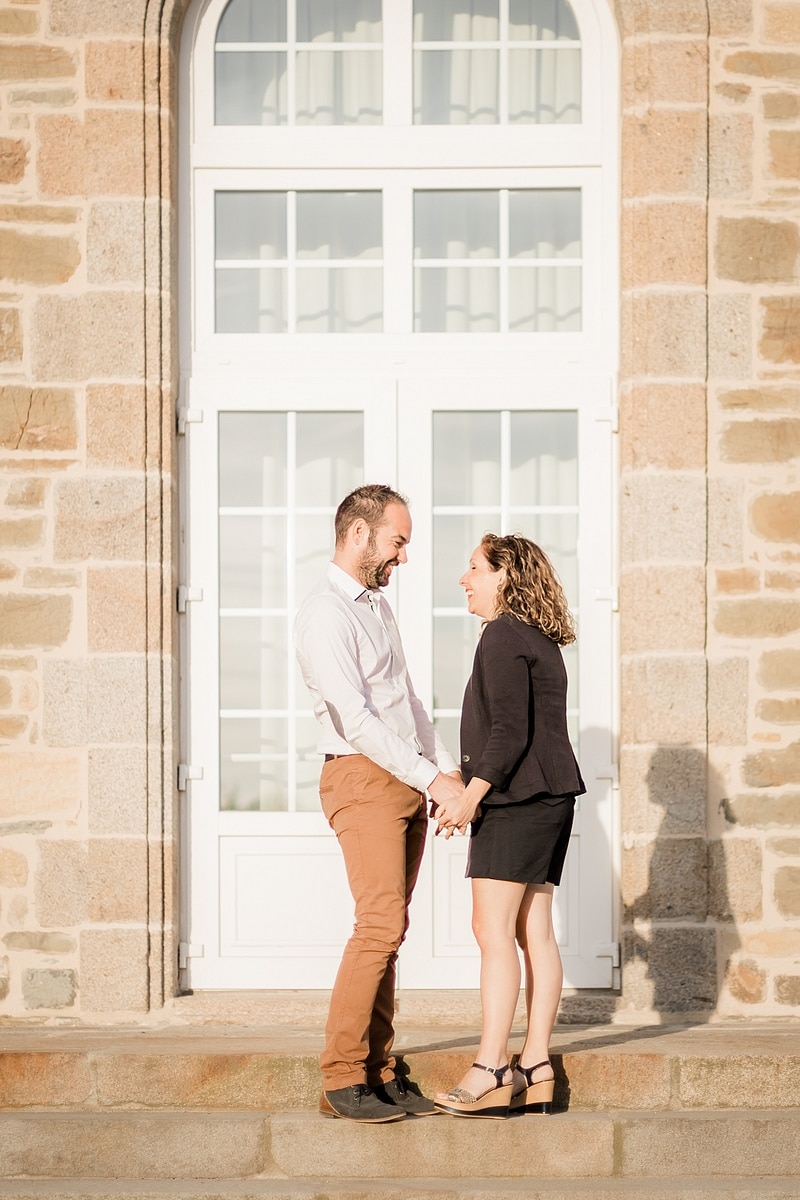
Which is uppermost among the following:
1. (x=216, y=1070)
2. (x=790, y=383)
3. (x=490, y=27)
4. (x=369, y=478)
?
(x=490, y=27)

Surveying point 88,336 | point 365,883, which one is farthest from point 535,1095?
point 88,336

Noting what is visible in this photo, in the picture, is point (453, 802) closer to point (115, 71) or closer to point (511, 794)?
point (511, 794)

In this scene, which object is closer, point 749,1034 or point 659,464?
point 749,1034

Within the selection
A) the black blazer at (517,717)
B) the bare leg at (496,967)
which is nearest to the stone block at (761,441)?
the black blazer at (517,717)

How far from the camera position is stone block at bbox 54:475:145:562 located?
16.9ft

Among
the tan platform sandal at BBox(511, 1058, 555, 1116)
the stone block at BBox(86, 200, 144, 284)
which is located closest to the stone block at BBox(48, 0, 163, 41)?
the stone block at BBox(86, 200, 144, 284)

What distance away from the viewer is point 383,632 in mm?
4145

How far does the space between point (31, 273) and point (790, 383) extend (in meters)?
2.87

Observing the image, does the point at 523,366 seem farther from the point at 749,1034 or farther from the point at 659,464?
the point at 749,1034

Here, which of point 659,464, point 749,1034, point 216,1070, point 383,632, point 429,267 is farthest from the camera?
point 429,267

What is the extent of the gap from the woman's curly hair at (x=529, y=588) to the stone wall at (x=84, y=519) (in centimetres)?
159

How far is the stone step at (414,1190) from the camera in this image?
396 centimetres

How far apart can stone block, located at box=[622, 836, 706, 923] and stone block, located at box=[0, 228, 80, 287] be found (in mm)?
3079

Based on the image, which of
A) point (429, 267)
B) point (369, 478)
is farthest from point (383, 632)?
point (429, 267)
